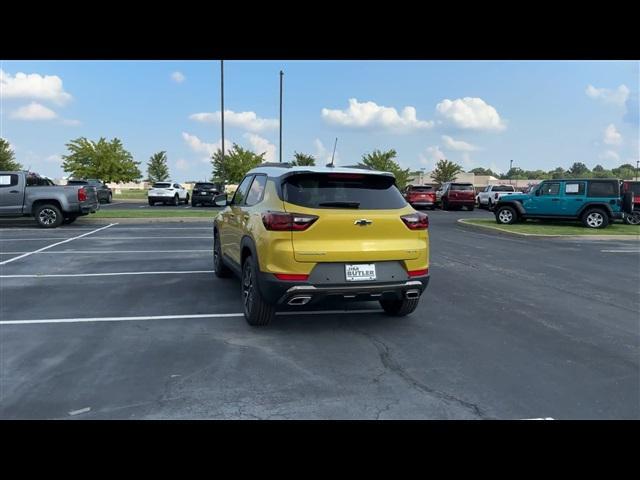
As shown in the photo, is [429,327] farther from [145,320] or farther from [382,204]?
[145,320]

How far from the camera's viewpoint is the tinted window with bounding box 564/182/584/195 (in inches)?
725

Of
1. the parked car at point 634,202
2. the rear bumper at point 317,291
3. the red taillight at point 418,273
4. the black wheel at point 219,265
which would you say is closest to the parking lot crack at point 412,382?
the rear bumper at point 317,291

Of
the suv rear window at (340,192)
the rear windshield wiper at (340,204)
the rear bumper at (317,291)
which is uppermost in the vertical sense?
the suv rear window at (340,192)

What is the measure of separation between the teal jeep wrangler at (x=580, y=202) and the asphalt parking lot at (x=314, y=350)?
416 inches

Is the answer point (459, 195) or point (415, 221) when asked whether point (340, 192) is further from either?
point (459, 195)

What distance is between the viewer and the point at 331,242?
16.3 ft

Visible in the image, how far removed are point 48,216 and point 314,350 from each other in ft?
49.0

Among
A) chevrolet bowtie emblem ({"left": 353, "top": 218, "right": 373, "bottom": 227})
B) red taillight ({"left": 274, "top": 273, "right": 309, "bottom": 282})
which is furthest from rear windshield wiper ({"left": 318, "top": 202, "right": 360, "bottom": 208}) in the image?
red taillight ({"left": 274, "top": 273, "right": 309, "bottom": 282})

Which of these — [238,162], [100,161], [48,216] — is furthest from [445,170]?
[48,216]

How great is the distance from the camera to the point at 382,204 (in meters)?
5.30

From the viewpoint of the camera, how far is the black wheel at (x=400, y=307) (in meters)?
5.90

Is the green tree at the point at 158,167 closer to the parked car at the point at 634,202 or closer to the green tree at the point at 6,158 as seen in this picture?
the green tree at the point at 6,158
